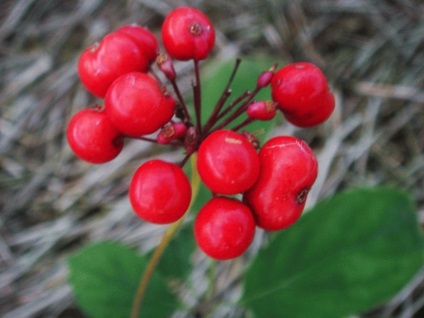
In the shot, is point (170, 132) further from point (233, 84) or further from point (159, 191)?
point (233, 84)

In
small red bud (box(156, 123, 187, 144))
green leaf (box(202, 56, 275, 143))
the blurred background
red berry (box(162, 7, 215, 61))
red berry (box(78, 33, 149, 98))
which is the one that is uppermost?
red berry (box(78, 33, 149, 98))

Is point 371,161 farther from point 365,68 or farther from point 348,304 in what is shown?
point 348,304

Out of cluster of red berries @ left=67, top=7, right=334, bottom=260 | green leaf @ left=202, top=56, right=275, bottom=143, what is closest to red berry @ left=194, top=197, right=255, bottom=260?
cluster of red berries @ left=67, top=7, right=334, bottom=260

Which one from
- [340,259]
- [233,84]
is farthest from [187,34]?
[340,259]

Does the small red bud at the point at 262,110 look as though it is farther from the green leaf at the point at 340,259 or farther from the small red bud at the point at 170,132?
the green leaf at the point at 340,259

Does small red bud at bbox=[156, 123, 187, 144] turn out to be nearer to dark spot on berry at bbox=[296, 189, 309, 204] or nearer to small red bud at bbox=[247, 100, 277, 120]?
small red bud at bbox=[247, 100, 277, 120]

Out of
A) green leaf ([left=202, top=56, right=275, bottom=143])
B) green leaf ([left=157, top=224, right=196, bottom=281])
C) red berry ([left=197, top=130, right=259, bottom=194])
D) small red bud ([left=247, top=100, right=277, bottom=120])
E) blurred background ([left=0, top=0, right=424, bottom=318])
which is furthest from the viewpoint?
blurred background ([left=0, top=0, right=424, bottom=318])

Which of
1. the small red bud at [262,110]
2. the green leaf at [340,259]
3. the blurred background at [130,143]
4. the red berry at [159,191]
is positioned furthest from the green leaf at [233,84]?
the blurred background at [130,143]
